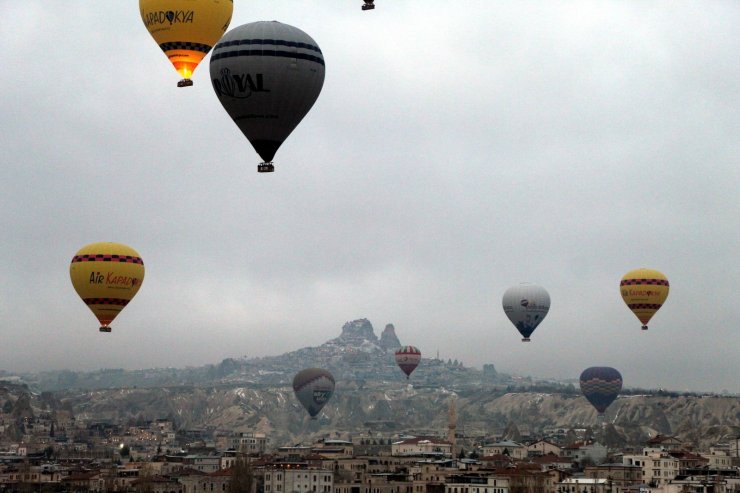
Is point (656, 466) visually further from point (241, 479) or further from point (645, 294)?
point (241, 479)

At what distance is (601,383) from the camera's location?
6038 inches

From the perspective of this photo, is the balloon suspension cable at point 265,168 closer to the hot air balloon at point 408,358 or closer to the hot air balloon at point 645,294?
the hot air balloon at point 645,294

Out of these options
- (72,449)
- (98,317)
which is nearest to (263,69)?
(98,317)

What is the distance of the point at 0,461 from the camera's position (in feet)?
461

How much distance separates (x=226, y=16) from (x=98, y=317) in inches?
750

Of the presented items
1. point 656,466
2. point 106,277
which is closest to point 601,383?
point 656,466

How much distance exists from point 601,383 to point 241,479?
204 ft

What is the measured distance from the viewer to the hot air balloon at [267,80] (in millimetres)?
52438

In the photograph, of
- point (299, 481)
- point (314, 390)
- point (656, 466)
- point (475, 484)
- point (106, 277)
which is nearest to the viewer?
point (106, 277)

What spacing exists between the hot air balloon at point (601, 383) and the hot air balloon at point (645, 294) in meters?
48.6

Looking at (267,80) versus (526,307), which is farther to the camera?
(526,307)

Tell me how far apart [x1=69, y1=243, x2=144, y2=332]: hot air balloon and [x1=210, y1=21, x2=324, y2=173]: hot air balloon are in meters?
18.2

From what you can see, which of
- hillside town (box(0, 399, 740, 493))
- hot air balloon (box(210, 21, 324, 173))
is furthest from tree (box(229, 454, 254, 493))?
hot air balloon (box(210, 21, 324, 173))

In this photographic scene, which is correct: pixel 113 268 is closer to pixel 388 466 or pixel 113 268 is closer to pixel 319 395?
pixel 388 466
